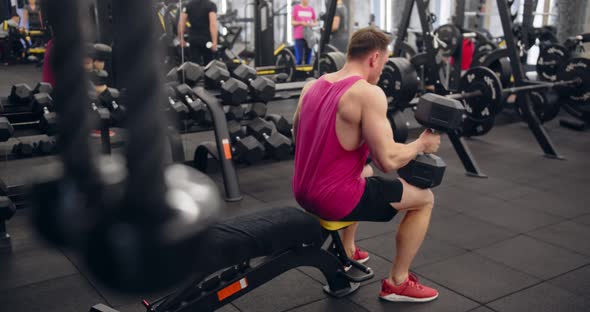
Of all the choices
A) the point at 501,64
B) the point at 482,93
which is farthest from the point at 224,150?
the point at 501,64

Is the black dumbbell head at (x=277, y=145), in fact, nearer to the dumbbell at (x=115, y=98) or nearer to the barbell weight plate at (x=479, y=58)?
the barbell weight plate at (x=479, y=58)

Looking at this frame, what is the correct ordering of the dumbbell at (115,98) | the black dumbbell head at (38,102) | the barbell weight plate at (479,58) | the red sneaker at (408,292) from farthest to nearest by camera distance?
the barbell weight plate at (479,58) < the black dumbbell head at (38,102) < the red sneaker at (408,292) < the dumbbell at (115,98)

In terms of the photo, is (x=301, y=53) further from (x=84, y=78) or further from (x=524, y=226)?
(x=84, y=78)

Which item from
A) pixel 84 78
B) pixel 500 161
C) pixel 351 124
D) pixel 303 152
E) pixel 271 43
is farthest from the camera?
pixel 271 43

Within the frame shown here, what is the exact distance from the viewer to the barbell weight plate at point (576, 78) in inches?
174

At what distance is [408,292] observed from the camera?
2.08 meters

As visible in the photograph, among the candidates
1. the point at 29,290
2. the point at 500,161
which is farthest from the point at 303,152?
the point at 500,161

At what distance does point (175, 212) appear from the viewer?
0.34m

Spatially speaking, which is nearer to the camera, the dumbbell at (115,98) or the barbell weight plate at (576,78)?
the dumbbell at (115,98)

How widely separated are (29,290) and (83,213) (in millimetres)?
2093

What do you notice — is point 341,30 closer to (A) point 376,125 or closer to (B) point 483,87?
(B) point 483,87

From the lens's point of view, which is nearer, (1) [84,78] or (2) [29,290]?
(1) [84,78]

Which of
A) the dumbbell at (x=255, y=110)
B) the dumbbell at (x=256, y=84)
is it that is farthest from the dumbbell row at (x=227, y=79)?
the dumbbell at (x=255, y=110)

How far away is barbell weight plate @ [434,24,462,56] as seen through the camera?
16.9 feet
